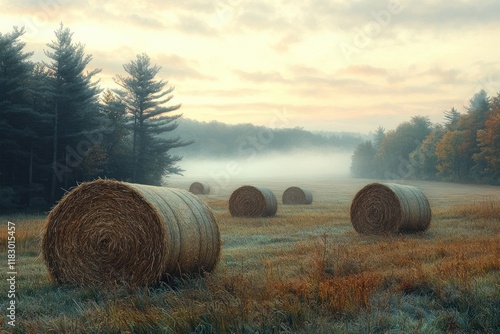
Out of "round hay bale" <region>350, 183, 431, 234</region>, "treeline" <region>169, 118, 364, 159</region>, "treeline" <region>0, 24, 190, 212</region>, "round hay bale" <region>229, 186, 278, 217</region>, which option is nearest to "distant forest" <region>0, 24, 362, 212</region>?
"treeline" <region>0, 24, 190, 212</region>

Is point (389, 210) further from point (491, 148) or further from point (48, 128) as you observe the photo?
point (491, 148)

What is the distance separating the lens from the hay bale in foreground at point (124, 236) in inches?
363

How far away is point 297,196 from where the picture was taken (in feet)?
121

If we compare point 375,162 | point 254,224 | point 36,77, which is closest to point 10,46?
point 36,77

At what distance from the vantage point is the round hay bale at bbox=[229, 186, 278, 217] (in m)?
25.4

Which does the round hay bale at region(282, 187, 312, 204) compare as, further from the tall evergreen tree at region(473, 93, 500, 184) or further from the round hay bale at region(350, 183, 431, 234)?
the tall evergreen tree at region(473, 93, 500, 184)

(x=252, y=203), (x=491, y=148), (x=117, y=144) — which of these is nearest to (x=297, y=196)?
(x=252, y=203)

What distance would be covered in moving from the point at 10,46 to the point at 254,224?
60.3 ft

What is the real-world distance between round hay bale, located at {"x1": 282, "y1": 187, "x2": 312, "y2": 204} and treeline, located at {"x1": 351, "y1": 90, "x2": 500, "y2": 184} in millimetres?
39280

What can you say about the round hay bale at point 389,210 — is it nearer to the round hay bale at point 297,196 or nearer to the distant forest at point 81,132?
the distant forest at point 81,132

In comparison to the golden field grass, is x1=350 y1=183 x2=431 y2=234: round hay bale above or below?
above

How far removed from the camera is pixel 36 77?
121 feet

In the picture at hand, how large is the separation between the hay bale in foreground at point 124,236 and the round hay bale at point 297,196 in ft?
87.3

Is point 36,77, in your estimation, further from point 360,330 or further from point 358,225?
point 360,330
